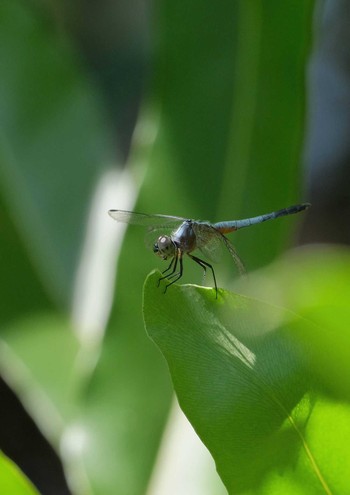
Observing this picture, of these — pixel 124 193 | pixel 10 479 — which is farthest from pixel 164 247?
pixel 10 479

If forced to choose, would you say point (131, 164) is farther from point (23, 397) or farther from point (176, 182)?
point (23, 397)

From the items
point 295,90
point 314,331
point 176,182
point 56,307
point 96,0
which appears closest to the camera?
point 314,331

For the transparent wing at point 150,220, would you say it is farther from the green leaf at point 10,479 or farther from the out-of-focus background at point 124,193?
the green leaf at point 10,479

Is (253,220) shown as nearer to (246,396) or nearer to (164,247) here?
(164,247)

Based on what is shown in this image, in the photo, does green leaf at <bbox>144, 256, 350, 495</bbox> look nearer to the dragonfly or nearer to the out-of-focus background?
the out-of-focus background

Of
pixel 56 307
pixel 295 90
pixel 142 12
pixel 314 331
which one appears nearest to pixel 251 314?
pixel 314 331

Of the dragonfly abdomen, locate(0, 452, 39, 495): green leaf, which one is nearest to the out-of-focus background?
the dragonfly abdomen
